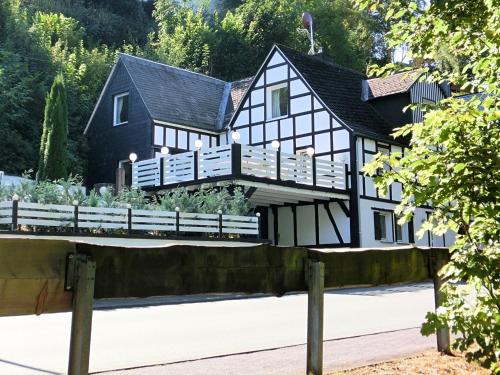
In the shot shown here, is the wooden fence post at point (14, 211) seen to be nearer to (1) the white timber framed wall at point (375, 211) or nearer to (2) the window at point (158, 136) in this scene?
(2) the window at point (158, 136)

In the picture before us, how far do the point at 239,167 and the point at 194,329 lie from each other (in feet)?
40.0

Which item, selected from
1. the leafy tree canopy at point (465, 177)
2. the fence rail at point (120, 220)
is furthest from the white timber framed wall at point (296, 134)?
the leafy tree canopy at point (465, 177)

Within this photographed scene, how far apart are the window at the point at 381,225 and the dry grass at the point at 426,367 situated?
797 inches

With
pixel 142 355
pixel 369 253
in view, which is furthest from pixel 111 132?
pixel 369 253

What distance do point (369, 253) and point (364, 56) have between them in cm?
4646

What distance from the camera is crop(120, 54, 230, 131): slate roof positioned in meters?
27.5

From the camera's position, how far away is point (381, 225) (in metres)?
26.2

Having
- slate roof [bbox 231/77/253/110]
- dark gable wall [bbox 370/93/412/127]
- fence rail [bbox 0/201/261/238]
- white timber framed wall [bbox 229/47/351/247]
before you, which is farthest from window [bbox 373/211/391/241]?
slate roof [bbox 231/77/253/110]

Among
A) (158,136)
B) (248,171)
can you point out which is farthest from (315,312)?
(158,136)

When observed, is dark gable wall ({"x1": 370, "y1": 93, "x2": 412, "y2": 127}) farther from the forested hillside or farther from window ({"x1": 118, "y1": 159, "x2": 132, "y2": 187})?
the forested hillside

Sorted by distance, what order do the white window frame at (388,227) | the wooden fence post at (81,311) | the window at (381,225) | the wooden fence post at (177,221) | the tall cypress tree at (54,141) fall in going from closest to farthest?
the wooden fence post at (81,311) < the wooden fence post at (177,221) < the window at (381,225) < the white window frame at (388,227) < the tall cypress tree at (54,141)

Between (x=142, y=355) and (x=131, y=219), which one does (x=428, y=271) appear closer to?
(x=142, y=355)

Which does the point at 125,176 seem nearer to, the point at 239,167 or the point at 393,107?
the point at 239,167

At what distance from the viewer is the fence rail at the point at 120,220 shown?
1622 cm
